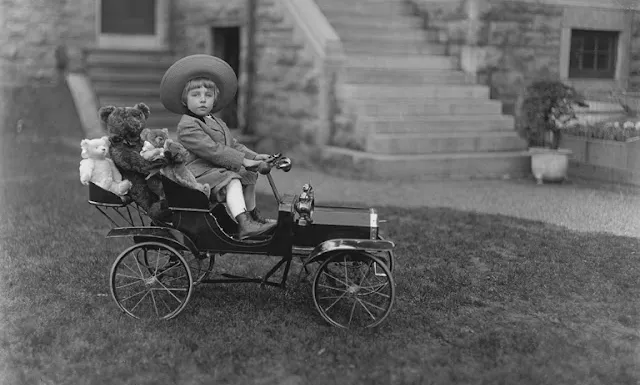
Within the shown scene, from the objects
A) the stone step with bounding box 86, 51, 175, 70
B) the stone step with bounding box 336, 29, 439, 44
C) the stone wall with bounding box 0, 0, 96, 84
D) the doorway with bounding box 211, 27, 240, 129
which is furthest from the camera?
the doorway with bounding box 211, 27, 240, 129

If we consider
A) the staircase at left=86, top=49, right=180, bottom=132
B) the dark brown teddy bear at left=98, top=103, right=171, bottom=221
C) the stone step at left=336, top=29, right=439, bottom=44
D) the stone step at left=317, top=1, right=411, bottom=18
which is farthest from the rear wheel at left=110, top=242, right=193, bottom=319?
the staircase at left=86, top=49, right=180, bottom=132

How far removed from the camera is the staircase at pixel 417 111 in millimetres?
10836

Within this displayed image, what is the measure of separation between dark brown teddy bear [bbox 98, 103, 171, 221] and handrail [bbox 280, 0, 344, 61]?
6.43 metres

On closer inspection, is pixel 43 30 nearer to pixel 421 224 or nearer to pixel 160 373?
pixel 421 224

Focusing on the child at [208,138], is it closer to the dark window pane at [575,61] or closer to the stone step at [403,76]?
the stone step at [403,76]

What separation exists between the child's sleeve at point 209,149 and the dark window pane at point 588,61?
9052mm

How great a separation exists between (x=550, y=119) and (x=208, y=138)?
6855mm

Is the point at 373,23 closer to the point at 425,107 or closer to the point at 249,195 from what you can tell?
the point at 425,107

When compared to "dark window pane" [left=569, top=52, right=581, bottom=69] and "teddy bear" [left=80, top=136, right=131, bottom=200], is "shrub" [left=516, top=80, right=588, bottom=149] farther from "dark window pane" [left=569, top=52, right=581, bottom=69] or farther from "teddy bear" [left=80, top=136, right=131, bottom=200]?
"teddy bear" [left=80, top=136, right=131, bottom=200]

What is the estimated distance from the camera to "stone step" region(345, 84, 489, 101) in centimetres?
1121

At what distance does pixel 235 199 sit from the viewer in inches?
205

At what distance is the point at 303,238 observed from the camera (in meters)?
5.14

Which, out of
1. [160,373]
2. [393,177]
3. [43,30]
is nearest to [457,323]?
[160,373]

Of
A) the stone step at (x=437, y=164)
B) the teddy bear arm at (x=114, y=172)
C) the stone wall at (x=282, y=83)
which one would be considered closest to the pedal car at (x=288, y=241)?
the teddy bear arm at (x=114, y=172)
